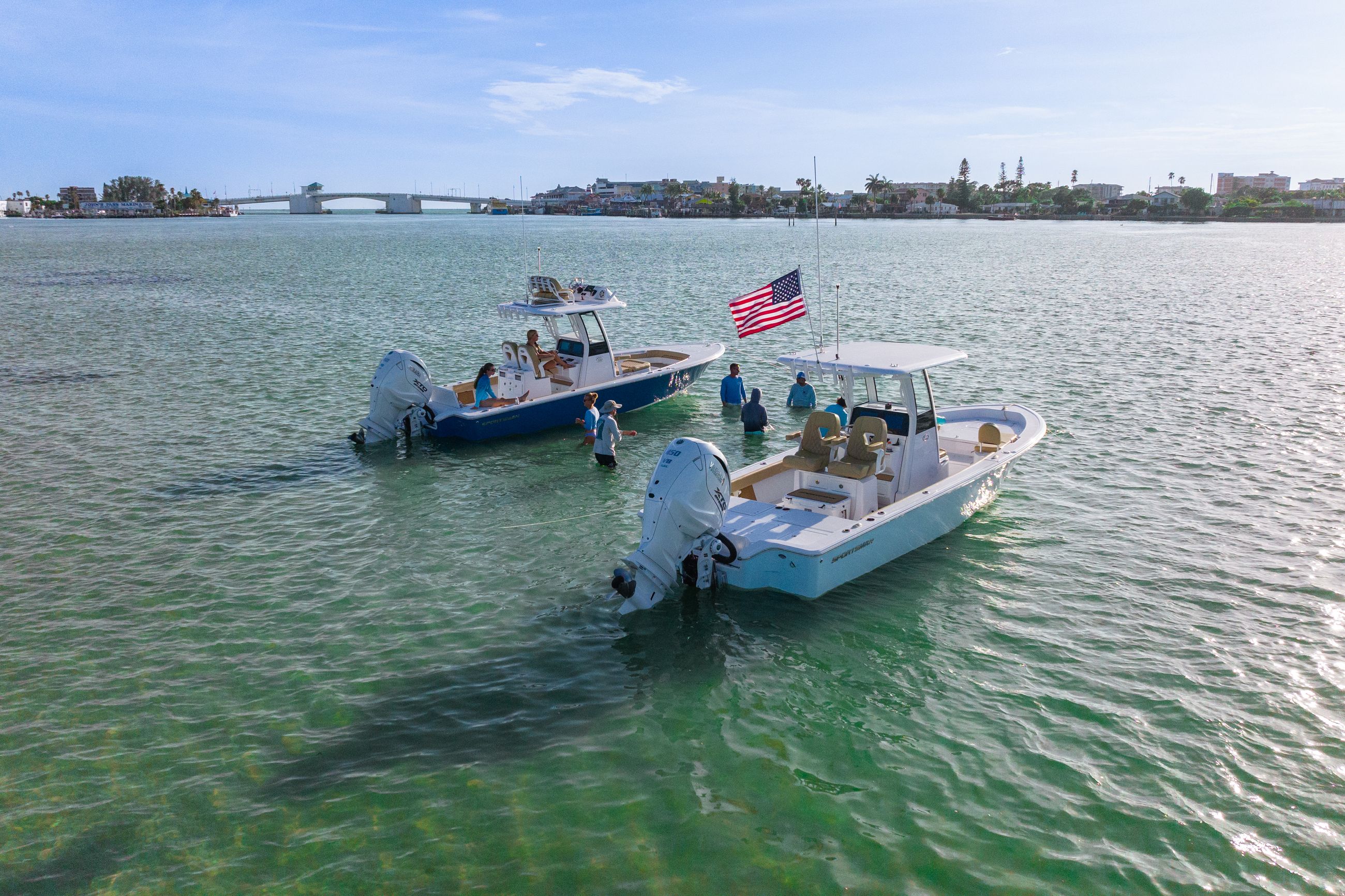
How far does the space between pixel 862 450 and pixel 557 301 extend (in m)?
9.76

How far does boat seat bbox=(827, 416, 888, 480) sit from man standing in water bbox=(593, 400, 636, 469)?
18.2ft

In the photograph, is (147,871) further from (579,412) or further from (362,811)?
(579,412)

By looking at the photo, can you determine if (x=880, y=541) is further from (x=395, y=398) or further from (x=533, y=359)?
(x=395, y=398)

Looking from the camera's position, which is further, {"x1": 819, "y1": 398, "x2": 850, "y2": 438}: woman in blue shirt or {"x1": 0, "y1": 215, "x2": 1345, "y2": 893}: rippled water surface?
Answer: {"x1": 819, "y1": 398, "x2": 850, "y2": 438}: woman in blue shirt

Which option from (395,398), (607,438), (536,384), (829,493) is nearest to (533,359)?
(536,384)

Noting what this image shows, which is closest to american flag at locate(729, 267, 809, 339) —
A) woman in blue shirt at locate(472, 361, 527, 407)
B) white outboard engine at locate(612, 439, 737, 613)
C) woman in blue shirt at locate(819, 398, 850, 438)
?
woman in blue shirt at locate(819, 398, 850, 438)

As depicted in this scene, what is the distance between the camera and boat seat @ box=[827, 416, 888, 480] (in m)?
12.4

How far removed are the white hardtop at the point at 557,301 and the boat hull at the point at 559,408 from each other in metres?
1.82

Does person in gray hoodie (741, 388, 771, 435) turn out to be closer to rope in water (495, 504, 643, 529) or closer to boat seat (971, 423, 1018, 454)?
rope in water (495, 504, 643, 529)

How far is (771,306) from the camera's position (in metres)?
13.7

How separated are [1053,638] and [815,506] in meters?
3.49

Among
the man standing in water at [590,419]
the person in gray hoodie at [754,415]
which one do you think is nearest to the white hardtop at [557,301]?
the man standing in water at [590,419]

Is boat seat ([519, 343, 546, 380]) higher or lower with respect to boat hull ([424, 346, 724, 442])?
higher

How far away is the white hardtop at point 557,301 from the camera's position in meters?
19.5
